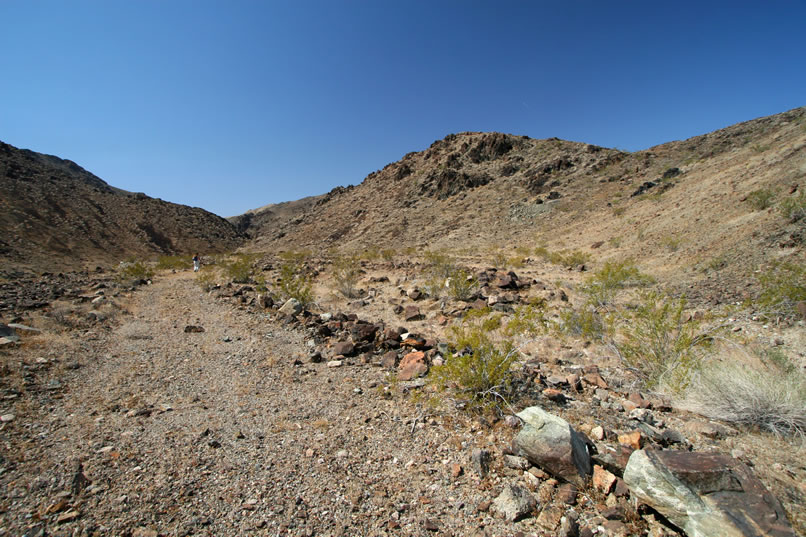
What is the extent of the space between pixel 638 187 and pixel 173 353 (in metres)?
29.8

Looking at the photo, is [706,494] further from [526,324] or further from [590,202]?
[590,202]

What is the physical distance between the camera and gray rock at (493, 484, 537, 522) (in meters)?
2.34

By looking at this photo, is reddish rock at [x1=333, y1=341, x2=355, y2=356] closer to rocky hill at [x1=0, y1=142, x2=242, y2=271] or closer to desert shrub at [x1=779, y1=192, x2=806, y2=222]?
desert shrub at [x1=779, y1=192, x2=806, y2=222]

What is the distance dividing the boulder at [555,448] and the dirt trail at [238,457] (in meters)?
0.56

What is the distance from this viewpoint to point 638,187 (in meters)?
24.3

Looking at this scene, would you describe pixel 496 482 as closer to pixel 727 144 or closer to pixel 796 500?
pixel 796 500

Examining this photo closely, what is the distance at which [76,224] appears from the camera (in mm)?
31281

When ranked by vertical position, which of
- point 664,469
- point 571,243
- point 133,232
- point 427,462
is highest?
point 133,232

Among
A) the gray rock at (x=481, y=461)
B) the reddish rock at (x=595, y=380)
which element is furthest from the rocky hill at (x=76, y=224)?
the reddish rock at (x=595, y=380)

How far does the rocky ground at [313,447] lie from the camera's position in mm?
2373

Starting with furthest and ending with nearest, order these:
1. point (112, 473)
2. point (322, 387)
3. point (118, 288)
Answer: point (118, 288) < point (322, 387) < point (112, 473)

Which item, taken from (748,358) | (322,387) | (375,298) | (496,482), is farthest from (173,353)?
(748,358)

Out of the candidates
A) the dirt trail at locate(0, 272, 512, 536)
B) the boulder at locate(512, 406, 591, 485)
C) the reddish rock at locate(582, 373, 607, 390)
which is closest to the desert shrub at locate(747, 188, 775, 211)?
the reddish rock at locate(582, 373, 607, 390)

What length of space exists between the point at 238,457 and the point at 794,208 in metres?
13.9
